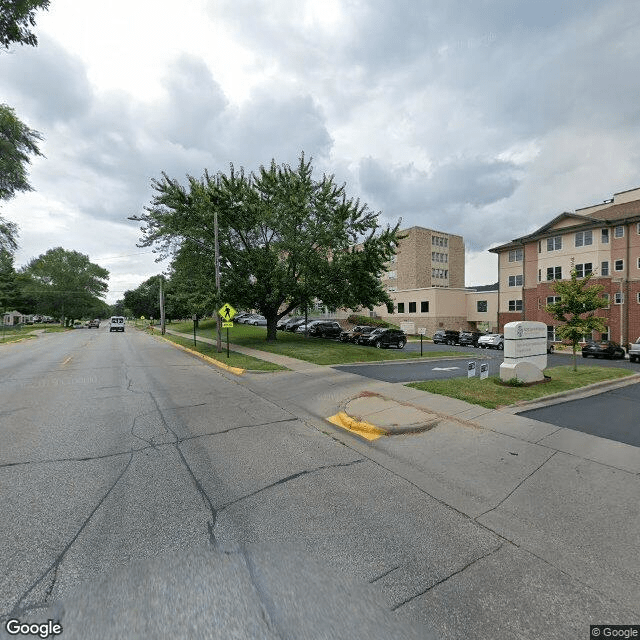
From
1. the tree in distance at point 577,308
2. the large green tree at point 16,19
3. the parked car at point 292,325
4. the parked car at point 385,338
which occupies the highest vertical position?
the large green tree at point 16,19

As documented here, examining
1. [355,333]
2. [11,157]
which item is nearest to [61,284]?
[11,157]

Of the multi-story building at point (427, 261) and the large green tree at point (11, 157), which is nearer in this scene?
the large green tree at point (11, 157)

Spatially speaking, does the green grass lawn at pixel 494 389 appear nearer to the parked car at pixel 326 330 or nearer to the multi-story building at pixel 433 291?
the parked car at pixel 326 330

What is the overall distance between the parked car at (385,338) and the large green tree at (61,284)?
6659 centimetres

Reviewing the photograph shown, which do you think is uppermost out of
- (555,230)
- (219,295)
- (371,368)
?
(555,230)

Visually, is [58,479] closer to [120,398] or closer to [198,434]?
[198,434]

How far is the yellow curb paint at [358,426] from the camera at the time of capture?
20.4ft

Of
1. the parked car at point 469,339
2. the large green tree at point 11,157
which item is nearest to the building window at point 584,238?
the parked car at point 469,339

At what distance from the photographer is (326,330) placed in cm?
3238

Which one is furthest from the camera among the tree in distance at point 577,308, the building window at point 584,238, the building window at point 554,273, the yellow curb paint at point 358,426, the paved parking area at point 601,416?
the building window at point 554,273

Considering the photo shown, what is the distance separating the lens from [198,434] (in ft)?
19.5

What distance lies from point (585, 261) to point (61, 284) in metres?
84.5

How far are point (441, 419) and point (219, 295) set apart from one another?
15268 millimetres

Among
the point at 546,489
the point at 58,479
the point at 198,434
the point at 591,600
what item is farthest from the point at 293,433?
the point at 591,600
